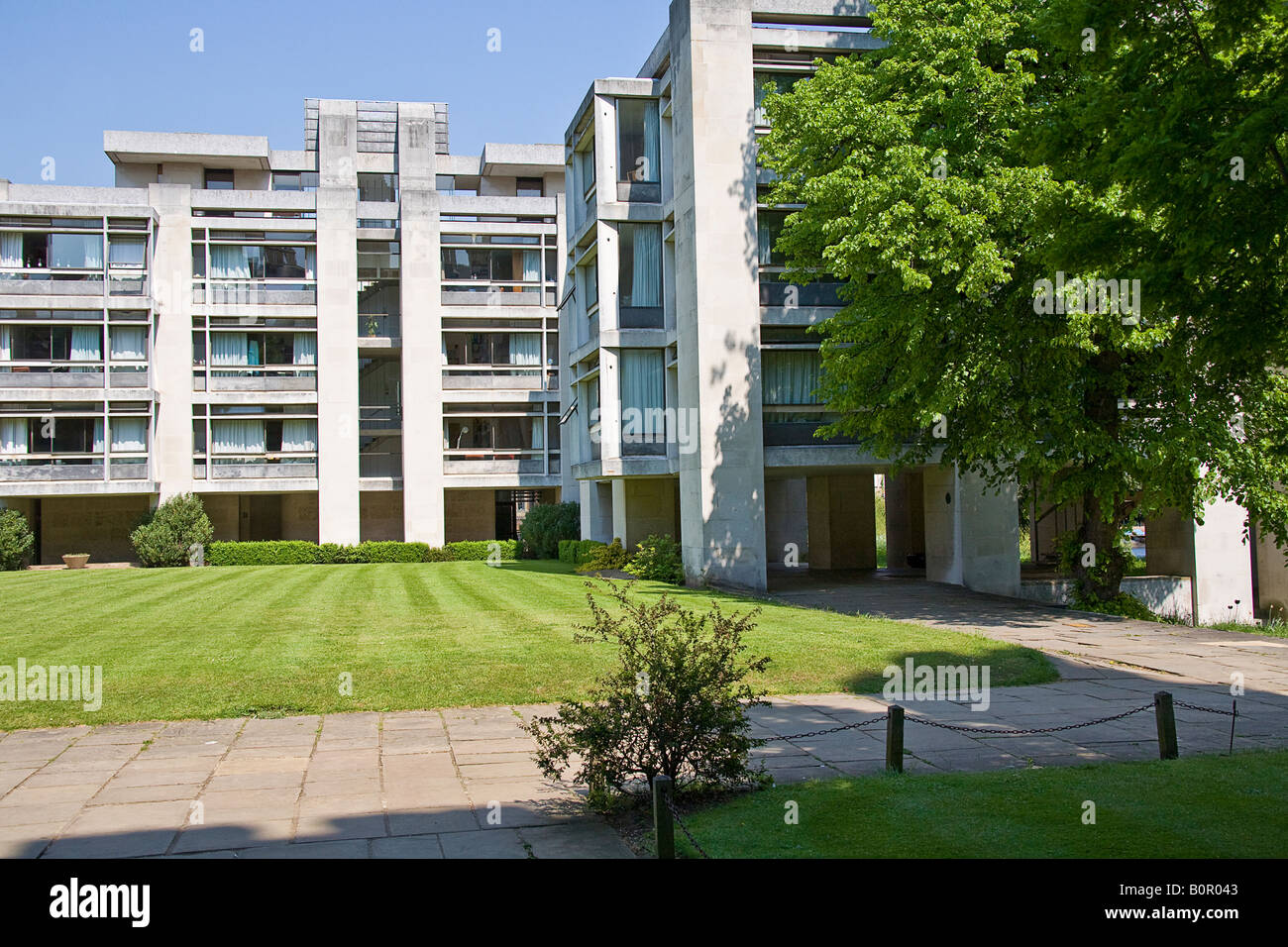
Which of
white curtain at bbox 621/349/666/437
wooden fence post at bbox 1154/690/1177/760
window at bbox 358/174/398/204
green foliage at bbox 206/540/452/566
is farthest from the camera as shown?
window at bbox 358/174/398/204

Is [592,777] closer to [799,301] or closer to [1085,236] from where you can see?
Answer: [1085,236]

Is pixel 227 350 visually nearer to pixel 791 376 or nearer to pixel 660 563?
pixel 660 563

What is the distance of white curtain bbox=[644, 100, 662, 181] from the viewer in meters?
27.7

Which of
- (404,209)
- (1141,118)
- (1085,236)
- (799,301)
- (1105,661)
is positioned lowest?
(1105,661)

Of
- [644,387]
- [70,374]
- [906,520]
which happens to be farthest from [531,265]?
[906,520]

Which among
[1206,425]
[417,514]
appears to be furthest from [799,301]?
[417,514]

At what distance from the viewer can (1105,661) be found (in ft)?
47.0

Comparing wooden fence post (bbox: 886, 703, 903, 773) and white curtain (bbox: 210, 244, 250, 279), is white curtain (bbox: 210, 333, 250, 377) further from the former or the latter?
wooden fence post (bbox: 886, 703, 903, 773)

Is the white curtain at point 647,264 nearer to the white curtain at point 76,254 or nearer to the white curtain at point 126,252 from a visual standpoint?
the white curtain at point 126,252

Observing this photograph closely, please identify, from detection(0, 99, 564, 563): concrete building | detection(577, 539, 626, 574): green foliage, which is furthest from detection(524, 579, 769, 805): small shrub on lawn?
detection(0, 99, 564, 563): concrete building

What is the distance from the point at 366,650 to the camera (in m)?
14.9

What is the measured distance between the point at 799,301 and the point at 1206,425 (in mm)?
10568

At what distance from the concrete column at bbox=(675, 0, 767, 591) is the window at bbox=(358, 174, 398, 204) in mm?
28803
